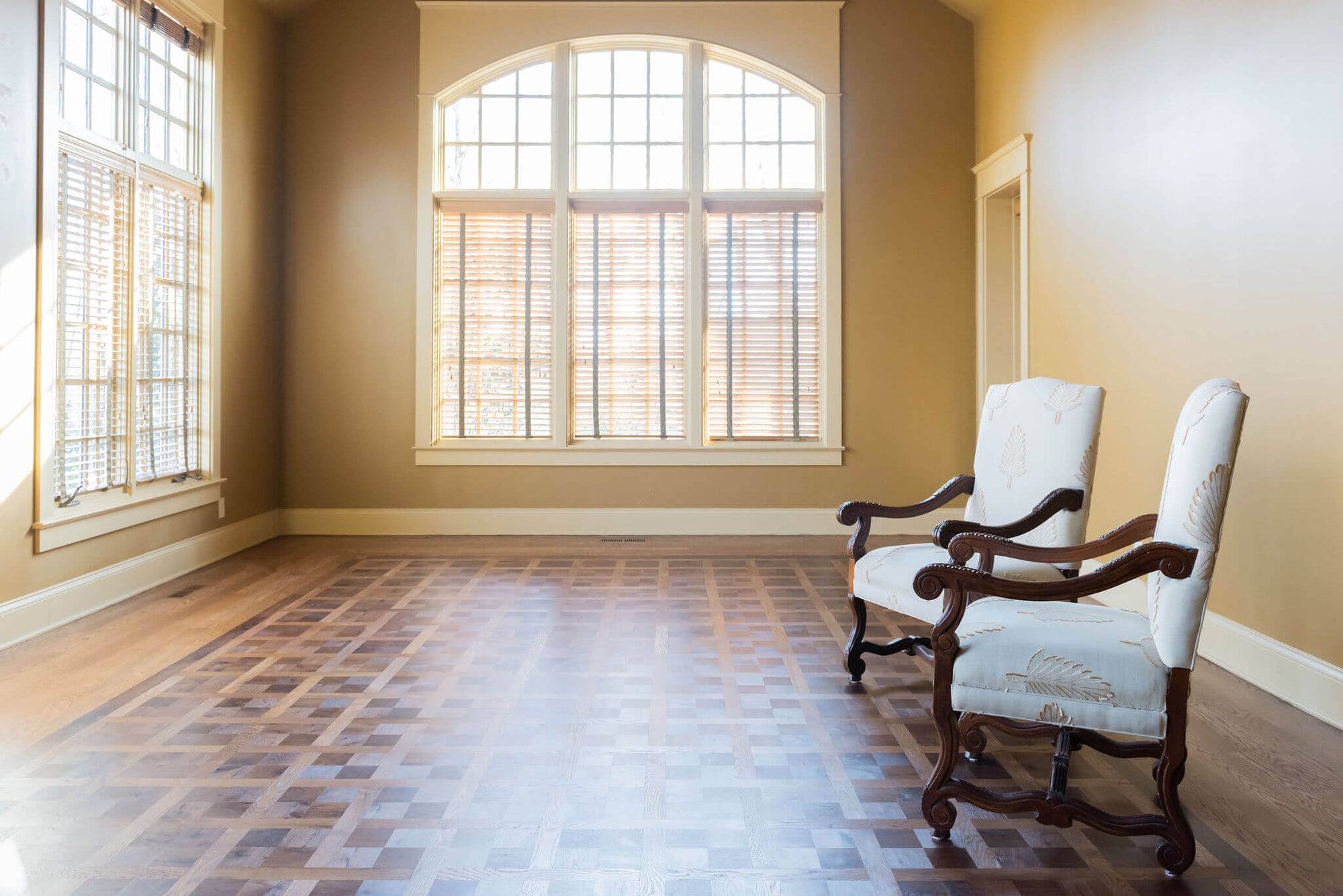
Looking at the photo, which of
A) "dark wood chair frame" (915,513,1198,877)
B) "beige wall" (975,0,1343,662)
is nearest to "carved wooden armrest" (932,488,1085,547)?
"dark wood chair frame" (915,513,1198,877)

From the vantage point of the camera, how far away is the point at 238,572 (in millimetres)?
4934

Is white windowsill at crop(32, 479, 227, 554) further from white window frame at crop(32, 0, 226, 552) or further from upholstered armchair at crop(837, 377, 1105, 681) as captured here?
upholstered armchair at crop(837, 377, 1105, 681)

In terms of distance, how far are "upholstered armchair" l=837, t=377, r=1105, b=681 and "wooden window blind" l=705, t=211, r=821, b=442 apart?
2812 mm

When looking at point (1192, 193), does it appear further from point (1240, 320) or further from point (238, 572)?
point (238, 572)

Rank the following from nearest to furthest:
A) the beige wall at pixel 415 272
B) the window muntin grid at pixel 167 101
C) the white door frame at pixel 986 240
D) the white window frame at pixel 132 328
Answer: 1. the white window frame at pixel 132 328
2. the window muntin grid at pixel 167 101
3. the white door frame at pixel 986 240
4. the beige wall at pixel 415 272

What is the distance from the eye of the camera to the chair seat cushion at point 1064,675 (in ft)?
6.42

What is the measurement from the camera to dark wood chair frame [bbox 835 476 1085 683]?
286cm

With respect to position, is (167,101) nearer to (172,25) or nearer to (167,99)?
(167,99)

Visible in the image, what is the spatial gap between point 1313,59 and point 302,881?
386 centimetres

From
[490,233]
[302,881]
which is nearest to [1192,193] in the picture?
[302,881]

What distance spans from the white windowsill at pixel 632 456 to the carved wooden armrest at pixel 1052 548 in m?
3.72

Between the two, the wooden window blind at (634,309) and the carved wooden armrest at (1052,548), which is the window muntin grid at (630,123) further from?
the carved wooden armrest at (1052,548)

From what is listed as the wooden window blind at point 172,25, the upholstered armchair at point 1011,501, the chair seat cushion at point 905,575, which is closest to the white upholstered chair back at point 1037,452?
the upholstered armchair at point 1011,501

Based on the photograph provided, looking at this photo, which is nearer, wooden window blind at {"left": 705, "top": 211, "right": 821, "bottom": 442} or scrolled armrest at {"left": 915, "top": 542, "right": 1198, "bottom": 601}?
scrolled armrest at {"left": 915, "top": 542, "right": 1198, "bottom": 601}
